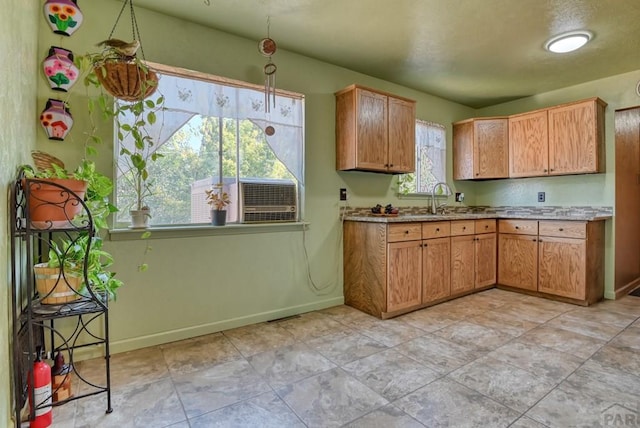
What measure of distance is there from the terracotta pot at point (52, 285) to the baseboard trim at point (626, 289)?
16.3 feet

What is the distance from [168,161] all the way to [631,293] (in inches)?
206

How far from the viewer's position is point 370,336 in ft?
8.64

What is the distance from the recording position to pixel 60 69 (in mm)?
2096

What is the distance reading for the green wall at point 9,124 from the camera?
1.32 meters

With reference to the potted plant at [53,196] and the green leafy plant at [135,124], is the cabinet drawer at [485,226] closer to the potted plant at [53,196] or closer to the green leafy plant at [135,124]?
the green leafy plant at [135,124]

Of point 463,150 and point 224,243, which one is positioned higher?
point 463,150

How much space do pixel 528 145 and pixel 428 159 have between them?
118cm

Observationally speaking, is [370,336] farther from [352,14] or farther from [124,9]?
[124,9]

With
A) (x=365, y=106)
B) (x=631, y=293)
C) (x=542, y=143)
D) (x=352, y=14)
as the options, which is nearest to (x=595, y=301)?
(x=631, y=293)

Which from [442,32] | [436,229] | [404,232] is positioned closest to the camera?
[442,32]

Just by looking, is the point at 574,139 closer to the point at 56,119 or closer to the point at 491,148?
the point at 491,148

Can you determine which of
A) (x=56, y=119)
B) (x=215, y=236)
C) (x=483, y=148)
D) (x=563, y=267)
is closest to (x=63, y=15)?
(x=56, y=119)

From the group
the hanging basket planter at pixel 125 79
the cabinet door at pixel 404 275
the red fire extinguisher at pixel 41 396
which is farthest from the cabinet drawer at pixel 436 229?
the red fire extinguisher at pixel 41 396

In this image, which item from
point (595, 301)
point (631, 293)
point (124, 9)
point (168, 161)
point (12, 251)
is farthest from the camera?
point (631, 293)
